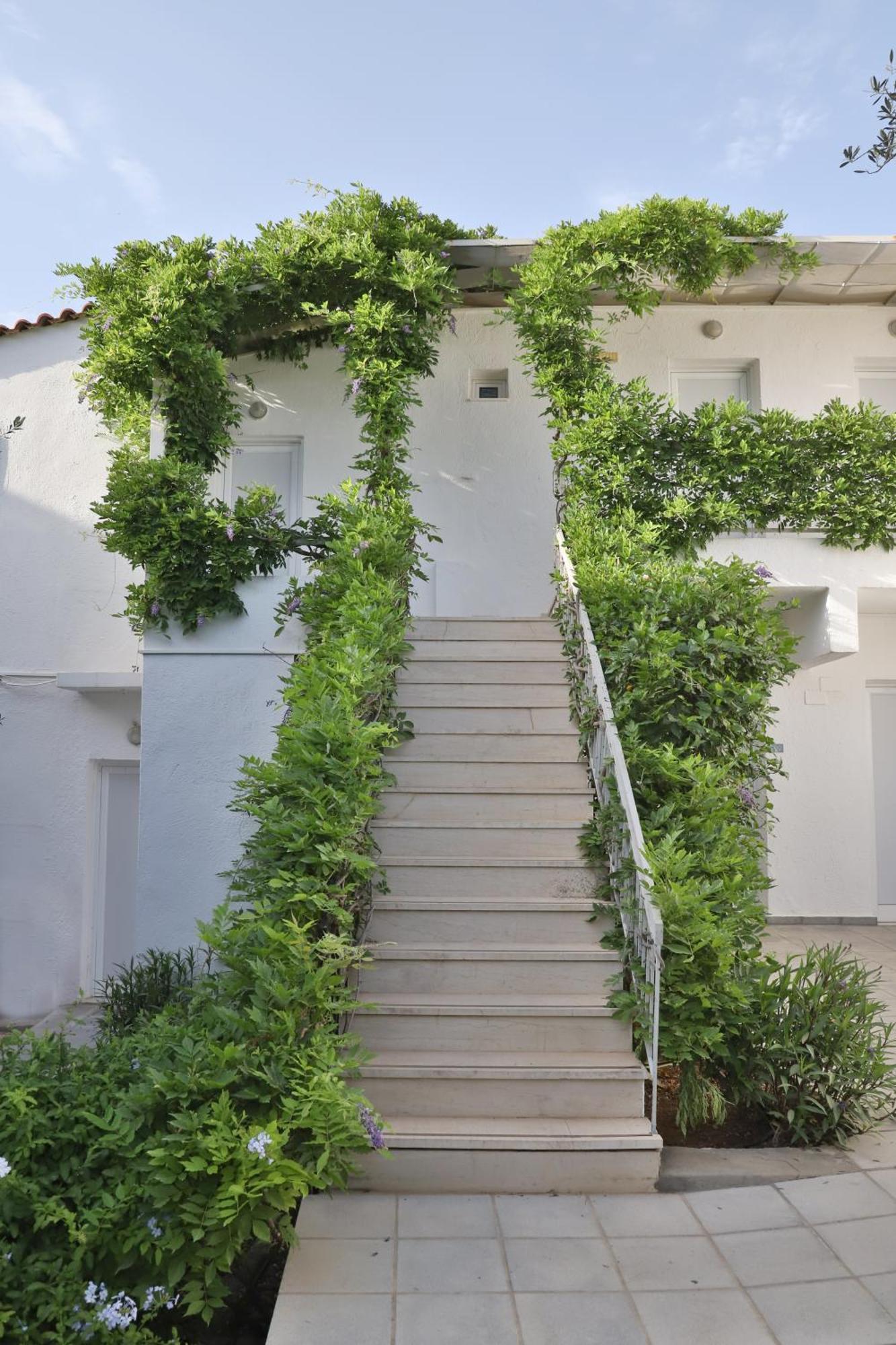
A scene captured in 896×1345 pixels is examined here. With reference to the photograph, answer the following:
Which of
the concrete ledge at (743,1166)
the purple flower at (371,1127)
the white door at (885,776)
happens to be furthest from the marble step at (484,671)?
the white door at (885,776)

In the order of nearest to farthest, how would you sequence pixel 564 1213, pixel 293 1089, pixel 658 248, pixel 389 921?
1. pixel 293 1089
2. pixel 564 1213
3. pixel 389 921
4. pixel 658 248

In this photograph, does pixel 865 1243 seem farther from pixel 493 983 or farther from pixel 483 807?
pixel 483 807

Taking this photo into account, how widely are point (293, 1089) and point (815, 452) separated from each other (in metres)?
6.60

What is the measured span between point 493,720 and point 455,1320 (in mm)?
3693

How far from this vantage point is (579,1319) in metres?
2.84

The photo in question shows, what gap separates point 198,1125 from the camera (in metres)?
2.91

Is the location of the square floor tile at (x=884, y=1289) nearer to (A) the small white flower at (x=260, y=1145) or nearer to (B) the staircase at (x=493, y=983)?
(B) the staircase at (x=493, y=983)

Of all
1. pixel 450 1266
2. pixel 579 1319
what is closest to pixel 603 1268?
pixel 579 1319

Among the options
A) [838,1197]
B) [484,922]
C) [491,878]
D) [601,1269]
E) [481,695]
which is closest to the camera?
[601,1269]

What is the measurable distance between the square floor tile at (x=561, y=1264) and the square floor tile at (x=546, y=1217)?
0.13 feet

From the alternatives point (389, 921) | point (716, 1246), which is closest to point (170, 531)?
point (389, 921)

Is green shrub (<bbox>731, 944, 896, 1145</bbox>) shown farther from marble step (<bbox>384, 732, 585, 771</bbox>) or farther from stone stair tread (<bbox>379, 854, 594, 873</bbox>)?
marble step (<bbox>384, 732, 585, 771</bbox>)

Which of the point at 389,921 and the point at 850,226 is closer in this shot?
the point at 389,921

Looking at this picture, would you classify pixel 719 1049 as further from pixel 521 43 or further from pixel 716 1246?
pixel 521 43
